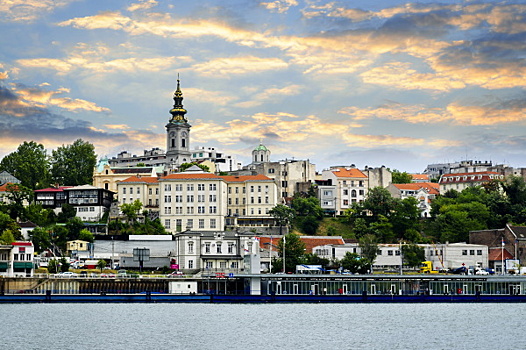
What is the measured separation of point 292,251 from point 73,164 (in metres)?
61.7

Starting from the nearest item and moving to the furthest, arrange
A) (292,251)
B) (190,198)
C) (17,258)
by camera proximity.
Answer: (17,258)
(292,251)
(190,198)

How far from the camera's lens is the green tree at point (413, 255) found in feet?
365

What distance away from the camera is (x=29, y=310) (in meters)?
78.6

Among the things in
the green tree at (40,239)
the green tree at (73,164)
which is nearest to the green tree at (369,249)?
the green tree at (40,239)

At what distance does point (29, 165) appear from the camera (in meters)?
148

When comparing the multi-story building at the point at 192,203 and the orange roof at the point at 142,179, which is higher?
the orange roof at the point at 142,179

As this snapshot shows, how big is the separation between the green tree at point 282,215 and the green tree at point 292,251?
16.8 metres

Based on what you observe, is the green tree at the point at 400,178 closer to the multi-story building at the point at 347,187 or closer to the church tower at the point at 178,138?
the multi-story building at the point at 347,187

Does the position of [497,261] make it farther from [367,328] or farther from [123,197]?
[123,197]

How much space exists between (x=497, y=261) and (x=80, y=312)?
58.5 meters

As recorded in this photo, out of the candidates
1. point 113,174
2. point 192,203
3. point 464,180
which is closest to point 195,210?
point 192,203

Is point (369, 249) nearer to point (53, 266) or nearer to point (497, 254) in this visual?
point (497, 254)

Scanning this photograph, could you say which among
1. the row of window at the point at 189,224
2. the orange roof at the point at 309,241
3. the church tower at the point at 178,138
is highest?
the church tower at the point at 178,138

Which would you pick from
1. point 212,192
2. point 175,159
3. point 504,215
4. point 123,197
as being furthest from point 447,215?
point 175,159
